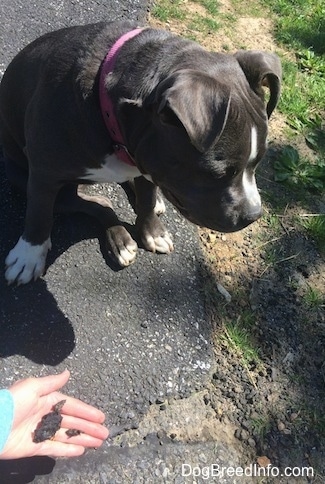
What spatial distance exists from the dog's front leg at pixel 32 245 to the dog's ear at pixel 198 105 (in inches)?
39.0

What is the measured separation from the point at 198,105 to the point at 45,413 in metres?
1.35

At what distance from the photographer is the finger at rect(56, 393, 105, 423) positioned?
246 centimetres

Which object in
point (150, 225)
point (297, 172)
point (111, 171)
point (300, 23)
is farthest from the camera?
point (300, 23)

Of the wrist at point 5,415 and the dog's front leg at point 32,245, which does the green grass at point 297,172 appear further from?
the wrist at point 5,415

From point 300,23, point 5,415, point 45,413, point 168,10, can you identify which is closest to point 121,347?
point 45,413

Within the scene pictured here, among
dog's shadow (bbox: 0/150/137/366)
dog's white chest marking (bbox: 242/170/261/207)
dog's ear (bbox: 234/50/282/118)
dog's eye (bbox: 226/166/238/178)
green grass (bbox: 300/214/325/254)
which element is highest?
dog's ear (bbox: 234/50/282/118)

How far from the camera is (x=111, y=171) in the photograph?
2.64m

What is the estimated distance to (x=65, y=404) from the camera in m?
2.45

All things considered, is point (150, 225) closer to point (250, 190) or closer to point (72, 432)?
point (250, 190)

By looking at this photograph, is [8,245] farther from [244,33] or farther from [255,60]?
[244,33]

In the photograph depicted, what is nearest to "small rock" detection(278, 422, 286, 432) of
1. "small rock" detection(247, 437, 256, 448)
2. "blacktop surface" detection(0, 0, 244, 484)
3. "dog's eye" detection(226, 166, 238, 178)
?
"small rock" detection(247, 437, 256, 448)

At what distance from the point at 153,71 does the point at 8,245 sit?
4.26ft

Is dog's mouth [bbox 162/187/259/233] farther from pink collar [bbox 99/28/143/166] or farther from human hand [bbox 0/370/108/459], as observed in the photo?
human hand [bbox 0/370/108/459]

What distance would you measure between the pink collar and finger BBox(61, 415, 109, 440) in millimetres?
1096
